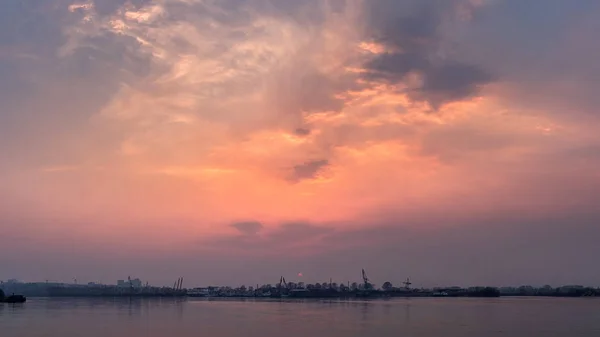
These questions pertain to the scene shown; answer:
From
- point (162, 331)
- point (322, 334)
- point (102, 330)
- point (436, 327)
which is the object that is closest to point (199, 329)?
point (162, 331)

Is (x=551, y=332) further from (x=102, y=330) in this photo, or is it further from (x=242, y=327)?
(x=102, y=330)

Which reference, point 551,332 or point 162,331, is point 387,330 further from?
Answer: point 162,331

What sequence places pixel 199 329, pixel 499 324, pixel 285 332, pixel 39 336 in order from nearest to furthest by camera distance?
pixel 39 336 < pixel 285 332 < pixel 199 329 < pixel 499 324

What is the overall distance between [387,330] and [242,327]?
39.7 feet

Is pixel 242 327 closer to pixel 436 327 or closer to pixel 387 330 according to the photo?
pixel 387 330

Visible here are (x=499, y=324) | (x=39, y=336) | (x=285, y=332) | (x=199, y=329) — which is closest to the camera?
(x=39, y=336)

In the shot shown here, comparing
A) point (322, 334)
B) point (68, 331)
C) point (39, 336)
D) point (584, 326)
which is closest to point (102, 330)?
point (68, 331)

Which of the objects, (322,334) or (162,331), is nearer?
(322,334)

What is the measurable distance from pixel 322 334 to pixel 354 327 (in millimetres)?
6668

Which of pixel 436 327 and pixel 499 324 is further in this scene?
pixel 499 324

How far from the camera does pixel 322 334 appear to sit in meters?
40.9

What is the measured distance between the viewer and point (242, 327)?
47.5 meters

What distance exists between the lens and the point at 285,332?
1671 inches

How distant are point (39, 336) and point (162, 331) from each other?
30.4 ft
